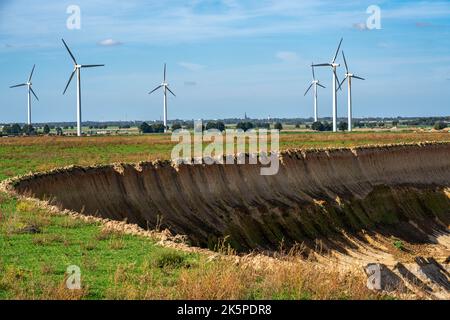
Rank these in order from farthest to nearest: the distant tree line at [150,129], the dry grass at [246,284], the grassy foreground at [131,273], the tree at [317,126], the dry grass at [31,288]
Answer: the tree at [317,126]
the distant tree line at [150,129]
the grassy foreground at [131,273]
the dry grass at [246,284]
the dry grass at [31,288]

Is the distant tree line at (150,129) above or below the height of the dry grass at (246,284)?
below

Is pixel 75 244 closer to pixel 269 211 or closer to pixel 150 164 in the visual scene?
pixel 150 164

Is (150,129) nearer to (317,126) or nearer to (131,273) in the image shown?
(317,126)

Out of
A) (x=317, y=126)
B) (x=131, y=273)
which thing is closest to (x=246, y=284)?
(x=131, y=273)

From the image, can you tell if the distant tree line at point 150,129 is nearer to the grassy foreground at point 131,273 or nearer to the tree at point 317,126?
the tree at point 317,126

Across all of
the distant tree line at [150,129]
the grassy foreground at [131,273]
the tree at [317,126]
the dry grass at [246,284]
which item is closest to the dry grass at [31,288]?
the grassy foreground at [131,273]

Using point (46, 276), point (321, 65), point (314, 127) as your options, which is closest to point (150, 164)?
point (46, 276)

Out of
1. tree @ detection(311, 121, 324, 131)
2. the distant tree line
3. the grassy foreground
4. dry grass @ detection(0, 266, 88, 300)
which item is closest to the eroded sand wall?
the grassy foreground

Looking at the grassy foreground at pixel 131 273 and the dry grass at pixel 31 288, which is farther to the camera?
the grassy foreground at pixel 131 273

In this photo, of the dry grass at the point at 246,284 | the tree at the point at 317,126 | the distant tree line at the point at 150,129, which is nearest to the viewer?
the dry grass at the point at 246,284
